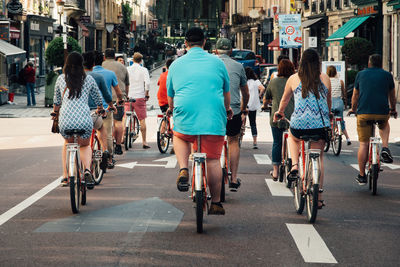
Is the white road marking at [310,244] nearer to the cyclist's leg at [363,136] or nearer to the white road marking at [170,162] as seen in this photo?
the cyclist's leg at [363,136]

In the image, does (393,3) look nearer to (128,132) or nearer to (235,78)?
(128,132)

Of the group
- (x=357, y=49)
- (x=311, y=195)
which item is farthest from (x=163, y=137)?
(x=357, y=49)

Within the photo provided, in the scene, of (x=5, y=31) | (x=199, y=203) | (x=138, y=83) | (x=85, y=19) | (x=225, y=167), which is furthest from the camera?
(x=85, y=19)

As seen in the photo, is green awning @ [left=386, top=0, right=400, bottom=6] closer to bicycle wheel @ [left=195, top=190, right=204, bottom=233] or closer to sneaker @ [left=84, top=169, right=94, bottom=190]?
sneaker @ [left=84, top=169, right=94, bottom=190]

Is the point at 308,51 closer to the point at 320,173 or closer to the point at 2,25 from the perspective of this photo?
the point at 320,173

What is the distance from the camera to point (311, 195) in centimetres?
800

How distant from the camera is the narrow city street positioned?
628 cm

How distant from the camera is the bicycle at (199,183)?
7.06 metres

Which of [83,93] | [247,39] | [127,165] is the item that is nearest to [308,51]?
[83,93]

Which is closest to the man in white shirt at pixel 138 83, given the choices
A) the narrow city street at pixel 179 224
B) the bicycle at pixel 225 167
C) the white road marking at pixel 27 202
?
the narrow city street at pixel 179 224

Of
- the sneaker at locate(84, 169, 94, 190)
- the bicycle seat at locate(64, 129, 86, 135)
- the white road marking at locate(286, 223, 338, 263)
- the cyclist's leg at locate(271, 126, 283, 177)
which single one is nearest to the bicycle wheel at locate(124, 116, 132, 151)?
the cyclist's leg at locate(271, 126, 283, 177)

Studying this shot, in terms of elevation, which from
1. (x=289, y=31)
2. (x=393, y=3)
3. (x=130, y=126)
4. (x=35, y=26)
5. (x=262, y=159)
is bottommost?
(x=262, y=159)

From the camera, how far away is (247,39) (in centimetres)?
8075

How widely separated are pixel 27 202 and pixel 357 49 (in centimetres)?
2558
